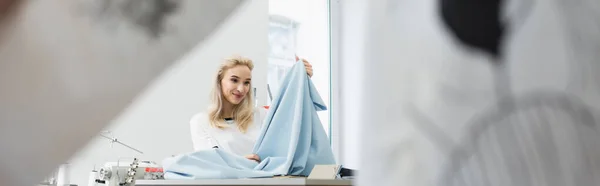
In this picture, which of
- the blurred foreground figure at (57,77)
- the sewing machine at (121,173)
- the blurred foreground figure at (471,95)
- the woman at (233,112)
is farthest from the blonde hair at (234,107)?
the blurred foreground figure at (471,95)

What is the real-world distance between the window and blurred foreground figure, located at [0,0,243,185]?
954 mm

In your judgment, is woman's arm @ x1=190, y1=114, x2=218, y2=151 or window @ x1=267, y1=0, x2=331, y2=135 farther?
window @ x1=267, y1=0, x2=331, y2=135

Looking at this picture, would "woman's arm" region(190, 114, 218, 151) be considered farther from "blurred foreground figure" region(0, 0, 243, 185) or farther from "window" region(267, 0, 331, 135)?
"blurred foreground figure" region(0, 0, 243, 185)

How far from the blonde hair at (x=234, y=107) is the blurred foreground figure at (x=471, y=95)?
2.26ft

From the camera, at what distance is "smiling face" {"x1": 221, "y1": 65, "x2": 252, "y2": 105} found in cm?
104

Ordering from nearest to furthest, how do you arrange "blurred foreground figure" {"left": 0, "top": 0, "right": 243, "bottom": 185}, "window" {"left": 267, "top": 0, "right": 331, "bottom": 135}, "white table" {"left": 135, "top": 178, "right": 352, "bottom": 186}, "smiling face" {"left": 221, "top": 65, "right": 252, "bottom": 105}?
"blurred foreground figure" {"left": 0, "top": 0, "right": 243, "bottom": 185} → "white table" {"left": 135, "top": 178, "right": 352, "bottom": 186} → "smiling face" {"left": 221, "top": 65, "right": 252, "bottom": 105} → "window" {"left": 267, "top": 0, "right": 331, "bottom": 135}

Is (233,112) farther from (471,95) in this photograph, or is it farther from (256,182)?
(471,95)

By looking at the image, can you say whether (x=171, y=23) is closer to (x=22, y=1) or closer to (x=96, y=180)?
(x=22, y=1)

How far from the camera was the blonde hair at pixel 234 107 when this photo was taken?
1.07 meters

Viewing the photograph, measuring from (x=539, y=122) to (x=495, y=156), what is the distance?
0.05 metres

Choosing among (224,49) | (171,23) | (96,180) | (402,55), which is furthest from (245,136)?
(402,55)

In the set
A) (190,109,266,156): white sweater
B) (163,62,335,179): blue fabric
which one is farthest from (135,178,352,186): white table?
(190,109,266,156): white sweater

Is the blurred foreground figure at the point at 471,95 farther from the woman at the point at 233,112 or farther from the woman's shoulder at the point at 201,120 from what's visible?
the woman's shoulder at the point at 201,120

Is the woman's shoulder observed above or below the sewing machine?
above
